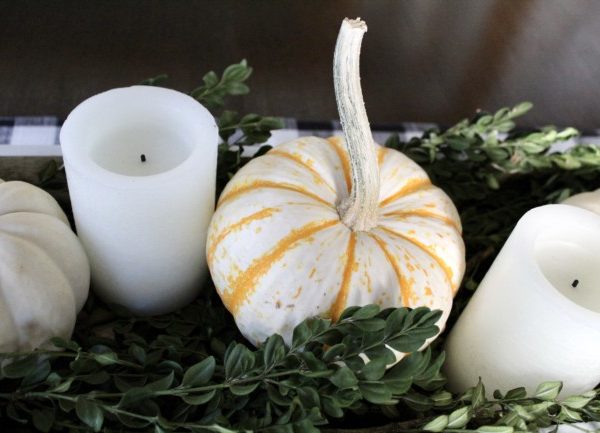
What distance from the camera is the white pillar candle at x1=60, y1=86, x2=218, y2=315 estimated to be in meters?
0.43

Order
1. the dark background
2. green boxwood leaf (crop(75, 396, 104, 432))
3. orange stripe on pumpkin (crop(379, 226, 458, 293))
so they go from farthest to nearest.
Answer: the dark background
orange stripe on pumpkin (crop(379, 226, 458, 293))
green boxwood leaf (crop(75, 396, 104, 432))

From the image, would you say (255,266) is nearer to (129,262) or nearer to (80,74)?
(129,262)

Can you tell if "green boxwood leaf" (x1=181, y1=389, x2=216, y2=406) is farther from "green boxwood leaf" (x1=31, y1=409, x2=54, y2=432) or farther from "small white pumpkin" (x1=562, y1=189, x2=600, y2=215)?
"small white pumpkin" (x1=562, y1=189, x2=600, y2=215)

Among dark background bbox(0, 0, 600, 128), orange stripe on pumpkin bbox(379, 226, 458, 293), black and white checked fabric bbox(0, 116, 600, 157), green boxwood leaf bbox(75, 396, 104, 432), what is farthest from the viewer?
dark background bbox(0, 0, 600, 128)

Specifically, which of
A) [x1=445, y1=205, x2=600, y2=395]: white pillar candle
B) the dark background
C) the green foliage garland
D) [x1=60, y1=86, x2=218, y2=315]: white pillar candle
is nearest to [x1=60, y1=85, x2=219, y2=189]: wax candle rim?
[x1=60, y1=86, x2=218, y2=315]: white pillar candle

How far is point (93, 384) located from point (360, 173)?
0.66 feet

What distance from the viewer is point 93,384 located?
0.41 meters

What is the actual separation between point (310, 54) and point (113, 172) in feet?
1.91

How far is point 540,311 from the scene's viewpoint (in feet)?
1.34

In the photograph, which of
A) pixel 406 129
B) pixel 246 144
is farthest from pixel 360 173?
pixel 406 129

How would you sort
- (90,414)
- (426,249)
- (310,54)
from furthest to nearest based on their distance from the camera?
(310,54) < (426,249) < (90,414)

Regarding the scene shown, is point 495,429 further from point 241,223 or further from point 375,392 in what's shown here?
point 241,223

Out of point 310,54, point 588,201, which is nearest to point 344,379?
point 588,201

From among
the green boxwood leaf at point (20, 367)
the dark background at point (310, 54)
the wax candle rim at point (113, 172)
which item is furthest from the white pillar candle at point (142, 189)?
the dark background at point (310, 54)
